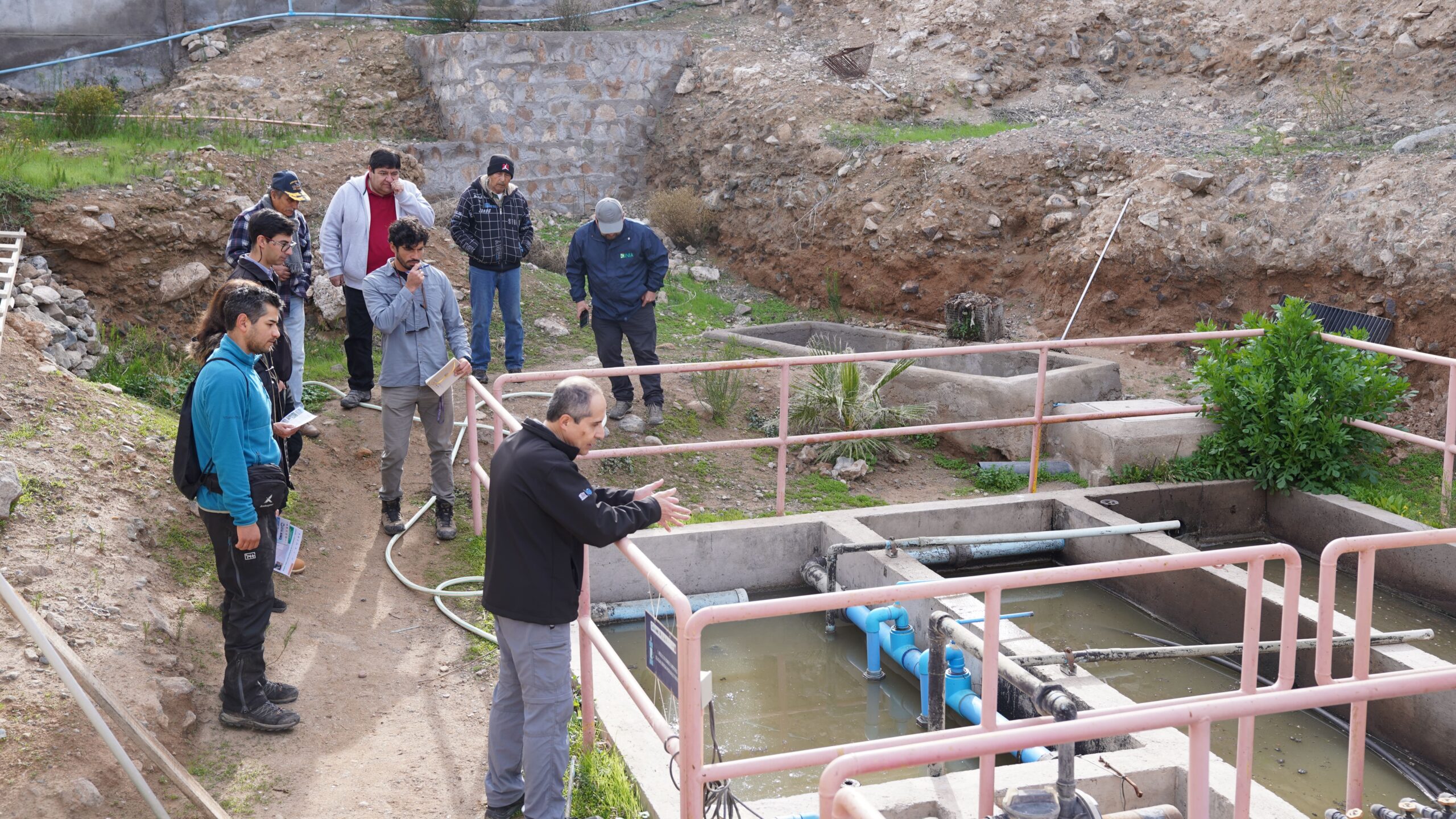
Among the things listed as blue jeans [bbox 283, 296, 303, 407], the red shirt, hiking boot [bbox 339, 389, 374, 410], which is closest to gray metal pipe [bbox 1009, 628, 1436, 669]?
blue jeans [bbox 283, 296, 303, 407]

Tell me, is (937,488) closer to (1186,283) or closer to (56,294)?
(1186,283)

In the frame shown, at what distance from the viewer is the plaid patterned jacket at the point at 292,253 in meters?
6.70

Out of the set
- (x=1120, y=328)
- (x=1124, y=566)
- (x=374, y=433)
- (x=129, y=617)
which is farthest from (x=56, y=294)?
(x=1120, y=328)

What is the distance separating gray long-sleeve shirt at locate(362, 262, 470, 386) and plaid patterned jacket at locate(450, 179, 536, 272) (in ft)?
7.07

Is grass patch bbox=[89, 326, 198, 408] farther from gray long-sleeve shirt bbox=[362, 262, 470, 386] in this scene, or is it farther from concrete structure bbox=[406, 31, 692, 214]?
concrete structure bbox=[406, 31, 692, 214]

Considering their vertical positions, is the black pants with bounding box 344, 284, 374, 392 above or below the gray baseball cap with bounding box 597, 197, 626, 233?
below

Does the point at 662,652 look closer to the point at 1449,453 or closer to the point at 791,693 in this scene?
the point at 791,693

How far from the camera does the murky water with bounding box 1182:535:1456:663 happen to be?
7.13 meters

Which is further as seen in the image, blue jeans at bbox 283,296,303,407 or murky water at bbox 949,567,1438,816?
blue jeans at bbox 283,296,303,407

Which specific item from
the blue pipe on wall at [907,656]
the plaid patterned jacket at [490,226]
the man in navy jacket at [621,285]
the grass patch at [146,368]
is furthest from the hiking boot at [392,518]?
the blue pipe on wall at [907,656]

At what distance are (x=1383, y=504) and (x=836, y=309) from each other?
25.0ft

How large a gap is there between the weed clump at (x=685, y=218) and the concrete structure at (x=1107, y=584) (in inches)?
352

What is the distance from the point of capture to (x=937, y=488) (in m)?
8.98

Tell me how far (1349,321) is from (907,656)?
7.34 metres
